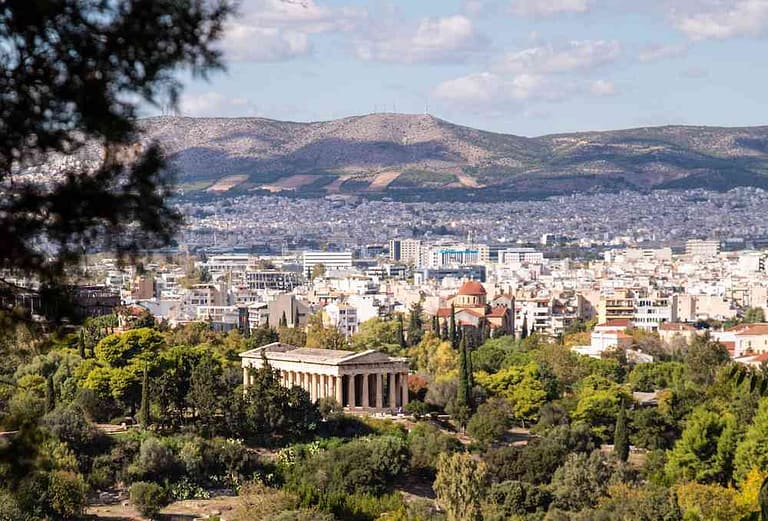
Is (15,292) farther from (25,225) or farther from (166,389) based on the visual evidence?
(166,389)

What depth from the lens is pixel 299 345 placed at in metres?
53.1

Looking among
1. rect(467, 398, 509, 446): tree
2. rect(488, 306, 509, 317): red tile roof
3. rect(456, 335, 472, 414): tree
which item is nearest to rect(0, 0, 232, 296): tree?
rect(467, 398, 509, 446): tree

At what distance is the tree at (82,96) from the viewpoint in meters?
6.71

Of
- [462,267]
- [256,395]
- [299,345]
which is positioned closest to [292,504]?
[256,395]

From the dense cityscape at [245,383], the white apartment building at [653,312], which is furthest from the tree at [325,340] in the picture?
the white apartment building at [653,312]

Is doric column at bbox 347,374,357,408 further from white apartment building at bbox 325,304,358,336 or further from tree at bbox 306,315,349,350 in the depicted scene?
white apartment building at bbox 325,304,358,336

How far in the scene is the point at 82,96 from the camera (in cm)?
672

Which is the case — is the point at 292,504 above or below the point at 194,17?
below

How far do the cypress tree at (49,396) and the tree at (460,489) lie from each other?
9351mm

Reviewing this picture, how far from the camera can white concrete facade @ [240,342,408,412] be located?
42938mm

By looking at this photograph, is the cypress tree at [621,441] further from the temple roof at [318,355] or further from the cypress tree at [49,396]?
the cypress tree at [49,396]

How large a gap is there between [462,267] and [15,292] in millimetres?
134316

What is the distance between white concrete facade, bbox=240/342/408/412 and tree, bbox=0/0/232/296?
1391 inches

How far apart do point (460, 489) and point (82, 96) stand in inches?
899
